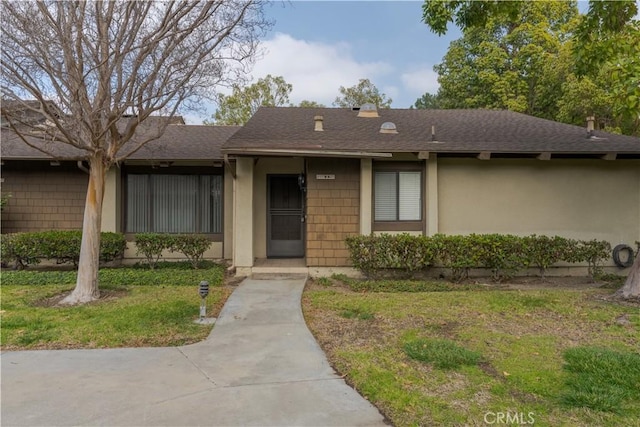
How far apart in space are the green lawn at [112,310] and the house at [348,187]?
5.61 ft

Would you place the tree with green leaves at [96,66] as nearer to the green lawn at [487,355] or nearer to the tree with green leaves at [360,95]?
the green lawn at [487,355]

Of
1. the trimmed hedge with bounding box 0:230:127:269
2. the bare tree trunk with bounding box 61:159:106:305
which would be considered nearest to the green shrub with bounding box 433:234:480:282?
the bare tree trunk with bounding box 61:159:106:305

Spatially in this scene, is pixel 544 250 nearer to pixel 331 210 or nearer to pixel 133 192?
pixel 331 210

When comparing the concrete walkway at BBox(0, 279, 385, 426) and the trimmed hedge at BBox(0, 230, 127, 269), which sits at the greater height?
the trimmed hedge at BBox(0, 230, 127, 269)

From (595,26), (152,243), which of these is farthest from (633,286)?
(152,243)

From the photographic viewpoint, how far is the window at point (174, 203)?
10.4 m

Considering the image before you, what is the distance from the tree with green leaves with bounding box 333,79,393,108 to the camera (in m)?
35.4

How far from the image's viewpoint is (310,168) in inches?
351

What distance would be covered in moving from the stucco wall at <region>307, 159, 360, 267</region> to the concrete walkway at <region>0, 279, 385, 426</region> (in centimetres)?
385

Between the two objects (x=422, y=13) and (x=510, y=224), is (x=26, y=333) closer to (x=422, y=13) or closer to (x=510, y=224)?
(x=422, y=13)

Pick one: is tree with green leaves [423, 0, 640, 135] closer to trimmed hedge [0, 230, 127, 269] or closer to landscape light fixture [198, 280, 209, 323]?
landscape light fixture [198, 280, 209, 323]

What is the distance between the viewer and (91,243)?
658cm

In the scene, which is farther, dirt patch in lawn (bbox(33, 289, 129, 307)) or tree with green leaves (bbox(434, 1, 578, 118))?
tree with green leaves (bbox(434, 1, 578, 118))

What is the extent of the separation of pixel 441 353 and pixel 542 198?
6632 millimetres
